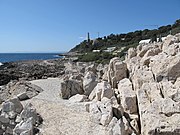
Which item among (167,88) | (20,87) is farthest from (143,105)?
(20,87)

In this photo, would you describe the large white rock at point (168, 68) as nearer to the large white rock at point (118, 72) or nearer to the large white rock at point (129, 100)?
the large white rock at point (129, 100)

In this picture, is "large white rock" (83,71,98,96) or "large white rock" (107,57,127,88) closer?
"large white rock" (107,57,127,88)

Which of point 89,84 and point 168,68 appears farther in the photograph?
point 89,84

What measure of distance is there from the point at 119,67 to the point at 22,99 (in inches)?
249

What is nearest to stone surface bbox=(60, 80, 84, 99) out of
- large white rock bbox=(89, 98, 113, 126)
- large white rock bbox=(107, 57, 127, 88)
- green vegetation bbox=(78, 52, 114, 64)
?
large white rock bbox=(107, 57, 127, 88)

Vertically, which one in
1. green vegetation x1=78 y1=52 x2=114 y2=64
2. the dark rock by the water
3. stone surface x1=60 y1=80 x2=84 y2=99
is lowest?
the dark rock by the water

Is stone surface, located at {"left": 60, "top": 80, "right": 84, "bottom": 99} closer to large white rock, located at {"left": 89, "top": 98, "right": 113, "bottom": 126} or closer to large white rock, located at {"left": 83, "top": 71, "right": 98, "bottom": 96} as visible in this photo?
large white rock, located at {"left": 83, "top": 71, "right": 98, "bottom": 96}

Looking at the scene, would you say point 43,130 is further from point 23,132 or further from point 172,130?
point 172,130

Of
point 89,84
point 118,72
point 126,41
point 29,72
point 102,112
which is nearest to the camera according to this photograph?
point 102,112

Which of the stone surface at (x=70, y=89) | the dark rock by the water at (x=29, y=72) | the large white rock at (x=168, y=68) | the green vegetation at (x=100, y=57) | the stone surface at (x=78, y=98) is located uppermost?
the large white rock at (x=168, y=68)

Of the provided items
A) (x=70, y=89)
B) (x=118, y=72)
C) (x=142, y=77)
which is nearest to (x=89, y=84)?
(x=70, y=89)

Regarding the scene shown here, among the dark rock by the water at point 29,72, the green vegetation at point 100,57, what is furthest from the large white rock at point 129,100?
the green vegetation at point 100,57

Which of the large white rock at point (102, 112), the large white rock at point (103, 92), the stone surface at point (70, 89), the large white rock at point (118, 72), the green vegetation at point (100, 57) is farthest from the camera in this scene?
the green vegetation at point (100, 57)

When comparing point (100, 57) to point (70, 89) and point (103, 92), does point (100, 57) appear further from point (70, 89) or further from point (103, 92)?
point (103, 92)
